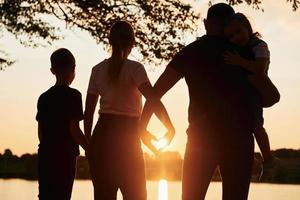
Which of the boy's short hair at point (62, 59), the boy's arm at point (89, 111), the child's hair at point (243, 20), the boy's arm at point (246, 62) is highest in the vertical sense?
the child's hair at point (243, 20)

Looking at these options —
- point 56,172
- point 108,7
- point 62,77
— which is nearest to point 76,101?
point 62,77

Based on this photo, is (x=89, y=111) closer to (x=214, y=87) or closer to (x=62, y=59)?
(x=62, y=59)

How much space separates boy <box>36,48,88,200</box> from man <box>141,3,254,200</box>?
1.39 metres

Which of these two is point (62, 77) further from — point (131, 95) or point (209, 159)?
point (209, 159)

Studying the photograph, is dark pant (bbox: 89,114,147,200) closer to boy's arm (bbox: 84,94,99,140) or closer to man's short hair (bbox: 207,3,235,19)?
boy's arm (bbox: 84,94,99,140)

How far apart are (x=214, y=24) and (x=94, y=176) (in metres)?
1.62

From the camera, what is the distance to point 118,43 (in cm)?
563

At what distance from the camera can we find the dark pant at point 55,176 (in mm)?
6266

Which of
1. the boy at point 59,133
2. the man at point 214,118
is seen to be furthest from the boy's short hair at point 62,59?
the man at point 214,118

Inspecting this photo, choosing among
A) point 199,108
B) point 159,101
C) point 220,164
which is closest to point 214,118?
point 199,108

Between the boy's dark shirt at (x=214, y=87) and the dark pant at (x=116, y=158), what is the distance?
732 mm

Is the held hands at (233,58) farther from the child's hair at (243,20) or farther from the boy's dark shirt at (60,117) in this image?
the boy's dark shirt at (60,117)

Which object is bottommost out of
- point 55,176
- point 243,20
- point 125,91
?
point 55,176

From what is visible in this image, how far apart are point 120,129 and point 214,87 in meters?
0.98
